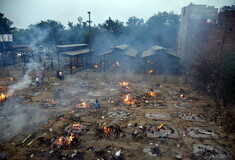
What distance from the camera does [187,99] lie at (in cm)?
1348

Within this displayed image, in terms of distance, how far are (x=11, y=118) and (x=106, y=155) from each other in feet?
23.3

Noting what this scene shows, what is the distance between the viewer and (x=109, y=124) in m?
9.54

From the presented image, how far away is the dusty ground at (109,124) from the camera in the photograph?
7.10 metres

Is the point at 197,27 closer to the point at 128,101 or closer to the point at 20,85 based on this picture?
the point at 128,101

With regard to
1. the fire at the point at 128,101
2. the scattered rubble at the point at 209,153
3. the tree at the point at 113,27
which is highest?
the tree at the point at 113,27

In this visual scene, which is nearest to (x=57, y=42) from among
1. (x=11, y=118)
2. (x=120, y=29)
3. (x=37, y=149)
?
(x=120, y=29)

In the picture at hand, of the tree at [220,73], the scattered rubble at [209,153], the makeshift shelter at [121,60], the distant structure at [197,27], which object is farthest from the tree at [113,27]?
the scattered rubble at [209,153]

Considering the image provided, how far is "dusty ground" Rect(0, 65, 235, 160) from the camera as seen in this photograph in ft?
23.3

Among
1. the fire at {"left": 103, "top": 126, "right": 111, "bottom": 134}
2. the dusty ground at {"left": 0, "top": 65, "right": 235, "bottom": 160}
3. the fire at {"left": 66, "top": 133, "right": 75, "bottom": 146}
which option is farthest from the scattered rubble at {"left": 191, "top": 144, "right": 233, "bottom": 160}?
the fire at {"left": 66, "top": 133, "right": 75, "bottom": 146}

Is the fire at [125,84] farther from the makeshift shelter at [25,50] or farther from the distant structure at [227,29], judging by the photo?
the makeshift shelter at [25,50]

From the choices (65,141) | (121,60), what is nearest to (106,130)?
(65,141)

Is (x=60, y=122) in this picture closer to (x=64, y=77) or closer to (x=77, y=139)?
(x=77, y=139)

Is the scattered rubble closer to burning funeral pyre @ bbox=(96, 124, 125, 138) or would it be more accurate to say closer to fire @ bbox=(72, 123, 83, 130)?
burning funeral pyre @ bbox=(96, 124, 125, 138)

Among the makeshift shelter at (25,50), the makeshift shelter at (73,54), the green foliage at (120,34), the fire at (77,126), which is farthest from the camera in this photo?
the green foliage at (120,34)
